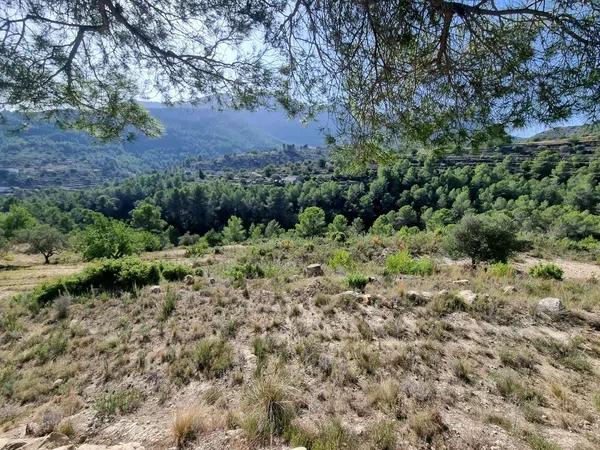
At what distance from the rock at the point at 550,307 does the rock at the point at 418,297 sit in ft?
6.21

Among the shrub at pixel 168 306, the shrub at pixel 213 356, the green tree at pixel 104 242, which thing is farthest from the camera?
the green tree at pixel 104 242

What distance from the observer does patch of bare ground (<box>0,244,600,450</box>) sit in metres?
3.01

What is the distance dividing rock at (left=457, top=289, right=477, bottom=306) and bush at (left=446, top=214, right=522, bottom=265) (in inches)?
232

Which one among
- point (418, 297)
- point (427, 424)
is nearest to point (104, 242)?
point (418, 297)

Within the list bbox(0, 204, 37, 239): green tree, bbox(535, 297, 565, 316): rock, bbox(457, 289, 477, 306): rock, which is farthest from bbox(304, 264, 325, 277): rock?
bbox(0, 204, 37, 239): green tree

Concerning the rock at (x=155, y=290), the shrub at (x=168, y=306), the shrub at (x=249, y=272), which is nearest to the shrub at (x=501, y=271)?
the shrub at (x=249, y=272)

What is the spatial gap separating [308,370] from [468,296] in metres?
3.91

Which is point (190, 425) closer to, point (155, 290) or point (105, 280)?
point (155, 290)

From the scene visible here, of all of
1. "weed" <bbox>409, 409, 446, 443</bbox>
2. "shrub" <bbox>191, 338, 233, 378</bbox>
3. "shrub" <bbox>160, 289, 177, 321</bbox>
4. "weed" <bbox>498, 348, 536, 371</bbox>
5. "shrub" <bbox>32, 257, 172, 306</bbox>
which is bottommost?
"shrub" <bbox>32, 257, 172, 306</bbox>

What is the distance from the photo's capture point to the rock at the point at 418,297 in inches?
251

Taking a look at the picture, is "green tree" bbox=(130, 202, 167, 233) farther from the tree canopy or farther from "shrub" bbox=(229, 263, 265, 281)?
the tree canopy

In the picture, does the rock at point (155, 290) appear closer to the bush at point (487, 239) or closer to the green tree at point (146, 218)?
the bush at point (487, 239)

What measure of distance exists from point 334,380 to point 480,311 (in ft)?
11.6

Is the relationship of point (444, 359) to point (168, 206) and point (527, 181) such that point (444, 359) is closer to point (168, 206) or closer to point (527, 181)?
point (527, 181)
